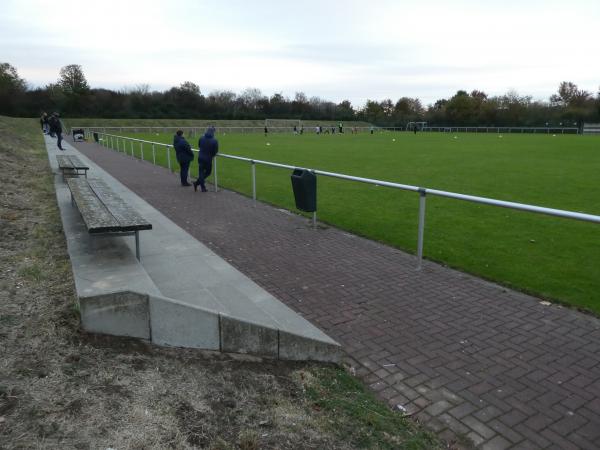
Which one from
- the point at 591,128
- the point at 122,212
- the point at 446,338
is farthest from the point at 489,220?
the point at 591,128

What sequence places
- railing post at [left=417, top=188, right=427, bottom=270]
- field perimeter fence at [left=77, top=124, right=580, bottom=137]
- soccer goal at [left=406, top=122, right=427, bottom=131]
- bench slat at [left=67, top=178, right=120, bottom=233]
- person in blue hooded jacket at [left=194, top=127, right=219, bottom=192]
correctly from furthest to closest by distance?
soccer goal at [left=406, top=122, right=427, bottom=131]
field perimeter fence at [left=77, top=124, right=580, bottom=137]
person in blue hooded jacket at [left=194, top=127, right=219, bottom=192]
railing post at [left=417, top=188, right=427, bottom=270]
bench slat at [left=67, top=178, right=120, bottom=233]

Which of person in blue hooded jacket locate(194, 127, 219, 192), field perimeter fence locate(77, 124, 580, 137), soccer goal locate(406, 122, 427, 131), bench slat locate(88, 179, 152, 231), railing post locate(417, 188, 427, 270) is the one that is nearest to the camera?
bench slat locate(88, 179, 152, 231)

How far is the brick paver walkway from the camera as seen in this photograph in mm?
3234

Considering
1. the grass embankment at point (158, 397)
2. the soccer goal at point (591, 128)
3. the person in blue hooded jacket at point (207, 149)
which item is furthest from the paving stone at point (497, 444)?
A: the soccer goal at point (591, 128)

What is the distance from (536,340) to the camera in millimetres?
4309

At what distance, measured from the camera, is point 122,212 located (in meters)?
5.77

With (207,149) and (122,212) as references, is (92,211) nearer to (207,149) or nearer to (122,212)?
(122,212)

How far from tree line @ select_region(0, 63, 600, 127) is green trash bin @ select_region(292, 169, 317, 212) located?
75.4m

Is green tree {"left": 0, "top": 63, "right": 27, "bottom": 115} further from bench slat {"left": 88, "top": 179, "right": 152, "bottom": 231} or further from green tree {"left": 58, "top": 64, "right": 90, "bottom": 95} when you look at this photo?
bench slat {"left": 88, "top": 179, "right": 152, "bottom": 231}

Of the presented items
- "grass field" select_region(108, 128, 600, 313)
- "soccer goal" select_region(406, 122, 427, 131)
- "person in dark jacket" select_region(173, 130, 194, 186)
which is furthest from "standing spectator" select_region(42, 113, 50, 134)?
"soccer goal" select_region(406, 122, 427, 131)

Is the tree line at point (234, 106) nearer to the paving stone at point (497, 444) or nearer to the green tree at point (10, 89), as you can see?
the green tree at point (10, 89)

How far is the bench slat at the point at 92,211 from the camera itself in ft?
15.8

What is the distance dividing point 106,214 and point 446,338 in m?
3.93

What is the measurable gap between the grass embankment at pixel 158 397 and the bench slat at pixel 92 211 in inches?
32.6
